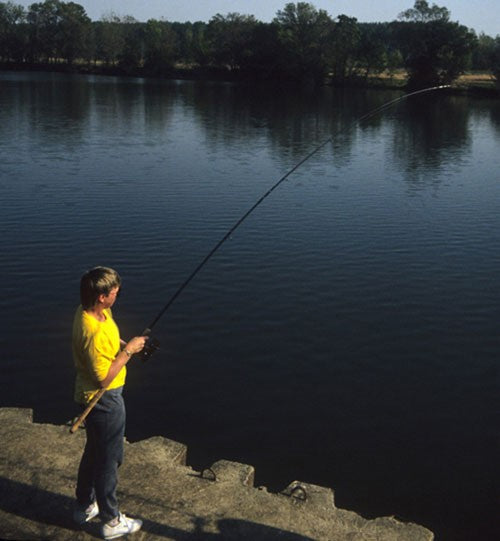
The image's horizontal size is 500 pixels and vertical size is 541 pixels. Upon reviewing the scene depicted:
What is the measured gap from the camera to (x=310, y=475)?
9.29 metres

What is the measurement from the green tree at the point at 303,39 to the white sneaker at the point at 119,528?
107819mm

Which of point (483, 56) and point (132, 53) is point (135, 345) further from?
point (132, 53)

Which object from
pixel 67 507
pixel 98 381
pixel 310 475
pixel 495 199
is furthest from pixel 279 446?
pixel 495 199

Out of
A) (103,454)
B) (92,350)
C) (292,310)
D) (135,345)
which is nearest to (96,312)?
(92,350)

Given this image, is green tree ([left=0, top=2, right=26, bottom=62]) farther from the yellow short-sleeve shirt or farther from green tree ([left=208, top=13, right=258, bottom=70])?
the yellow short-sleeve shirt

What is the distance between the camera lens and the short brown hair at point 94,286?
207 inches

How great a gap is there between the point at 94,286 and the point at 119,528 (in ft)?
6.50

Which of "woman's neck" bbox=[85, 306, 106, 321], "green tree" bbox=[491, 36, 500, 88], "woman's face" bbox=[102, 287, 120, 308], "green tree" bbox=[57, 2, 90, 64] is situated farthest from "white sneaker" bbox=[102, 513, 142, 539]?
"green tree" bbox=[57, 2, 90, 64]

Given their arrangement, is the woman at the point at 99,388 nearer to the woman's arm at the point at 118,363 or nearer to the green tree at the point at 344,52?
the woman's arm at the point at 118,363

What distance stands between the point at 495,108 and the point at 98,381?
73360 mm

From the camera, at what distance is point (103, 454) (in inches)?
217

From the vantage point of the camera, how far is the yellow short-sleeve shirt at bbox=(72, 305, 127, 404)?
530 cm

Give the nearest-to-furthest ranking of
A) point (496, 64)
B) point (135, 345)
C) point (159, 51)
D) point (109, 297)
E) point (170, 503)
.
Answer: point (109, 297)
point (135, 345)
point (170, 503)
point (496, 64)
point (159, 51)

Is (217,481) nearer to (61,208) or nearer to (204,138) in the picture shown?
(61,208)
